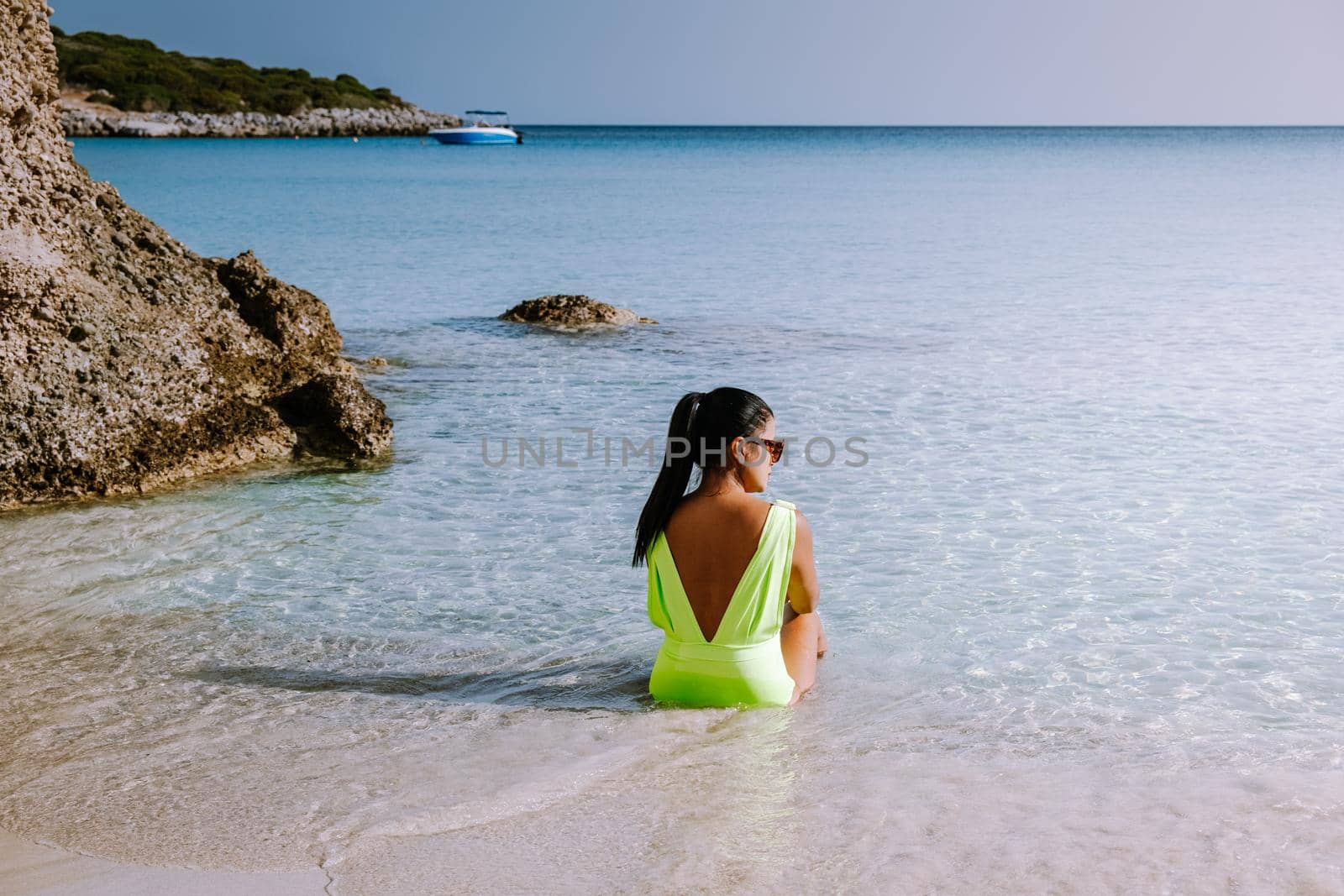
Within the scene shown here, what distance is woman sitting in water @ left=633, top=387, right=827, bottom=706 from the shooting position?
13.7 ft

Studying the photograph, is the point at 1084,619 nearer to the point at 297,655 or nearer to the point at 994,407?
the point at 297,655

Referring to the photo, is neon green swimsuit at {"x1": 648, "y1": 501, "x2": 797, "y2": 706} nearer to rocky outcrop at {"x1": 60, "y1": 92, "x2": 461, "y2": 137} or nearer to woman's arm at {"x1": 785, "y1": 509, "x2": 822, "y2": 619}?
woman's arm at {"x1": 785, "y1": 509, "x2": 822, "y2": 619}

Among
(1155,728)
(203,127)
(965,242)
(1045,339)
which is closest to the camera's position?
(1155,728)

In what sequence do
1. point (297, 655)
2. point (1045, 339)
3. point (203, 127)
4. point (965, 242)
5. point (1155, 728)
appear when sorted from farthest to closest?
point (203, 127), point (965, 242), point (1045, 339), point (297, 655), point (1155, 728)

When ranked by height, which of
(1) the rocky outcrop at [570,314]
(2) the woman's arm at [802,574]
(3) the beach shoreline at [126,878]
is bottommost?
(3) the beach shoreline at [126,878]

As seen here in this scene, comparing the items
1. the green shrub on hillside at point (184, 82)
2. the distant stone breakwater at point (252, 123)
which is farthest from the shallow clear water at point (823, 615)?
the green shrub on hillside at point (184, 82)

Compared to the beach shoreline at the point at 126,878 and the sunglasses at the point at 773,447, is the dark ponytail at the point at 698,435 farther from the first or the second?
the beach shoreline at the point at 126,878

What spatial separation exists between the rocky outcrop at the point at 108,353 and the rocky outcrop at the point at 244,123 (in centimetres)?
7630

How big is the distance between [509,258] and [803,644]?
18159 mm

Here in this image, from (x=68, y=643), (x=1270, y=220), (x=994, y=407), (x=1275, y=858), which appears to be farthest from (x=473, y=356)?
(x=1270, y=220)

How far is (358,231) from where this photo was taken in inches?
1029

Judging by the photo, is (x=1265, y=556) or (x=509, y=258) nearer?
(x=1265, y=556)

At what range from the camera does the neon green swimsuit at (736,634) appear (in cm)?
425

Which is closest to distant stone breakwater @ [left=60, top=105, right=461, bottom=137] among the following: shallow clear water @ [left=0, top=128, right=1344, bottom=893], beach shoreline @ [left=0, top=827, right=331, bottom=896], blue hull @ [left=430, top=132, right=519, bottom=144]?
blue hull @ [left=430, top=132, right=519, bottom=144]
